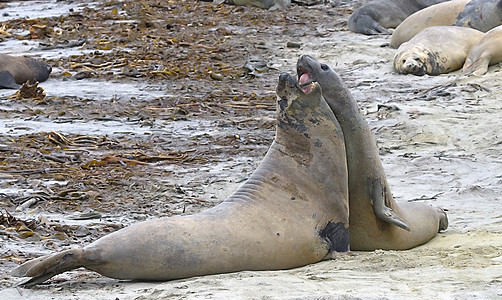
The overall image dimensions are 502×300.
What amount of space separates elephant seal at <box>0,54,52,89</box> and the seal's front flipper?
21.0ft

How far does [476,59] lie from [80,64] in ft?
15.2

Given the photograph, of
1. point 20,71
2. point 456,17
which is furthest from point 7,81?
point 456,17

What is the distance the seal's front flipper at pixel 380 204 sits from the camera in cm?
429

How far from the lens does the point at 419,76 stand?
984cm

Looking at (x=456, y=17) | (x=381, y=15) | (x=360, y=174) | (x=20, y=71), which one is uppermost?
(x=360, y=174)

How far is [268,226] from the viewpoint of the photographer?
4.06m

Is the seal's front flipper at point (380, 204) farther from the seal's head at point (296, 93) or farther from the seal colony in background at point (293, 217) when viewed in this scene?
the seal's head at point (296, 93)

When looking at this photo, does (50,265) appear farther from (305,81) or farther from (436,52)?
(436,52)

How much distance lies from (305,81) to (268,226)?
2.38 ft

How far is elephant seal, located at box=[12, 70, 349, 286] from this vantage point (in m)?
3.75

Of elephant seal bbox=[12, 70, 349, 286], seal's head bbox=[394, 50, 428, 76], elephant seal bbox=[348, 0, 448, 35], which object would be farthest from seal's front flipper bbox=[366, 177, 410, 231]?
elephant seal bbox=[348, 0, 448, 35]

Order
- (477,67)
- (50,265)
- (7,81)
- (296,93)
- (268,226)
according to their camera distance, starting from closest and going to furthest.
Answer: (50,265) < (268,226) < (296,93) < (477,67) < (7,81)

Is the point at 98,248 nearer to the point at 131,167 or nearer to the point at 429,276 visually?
the point at 429,276

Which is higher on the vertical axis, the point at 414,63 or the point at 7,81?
the point at 414,63
